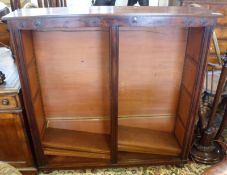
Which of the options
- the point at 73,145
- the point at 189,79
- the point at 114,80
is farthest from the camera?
the point at 73,145

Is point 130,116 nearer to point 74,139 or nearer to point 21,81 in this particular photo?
point 74,139

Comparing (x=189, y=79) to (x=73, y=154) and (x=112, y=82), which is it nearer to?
(x=112, y=82)

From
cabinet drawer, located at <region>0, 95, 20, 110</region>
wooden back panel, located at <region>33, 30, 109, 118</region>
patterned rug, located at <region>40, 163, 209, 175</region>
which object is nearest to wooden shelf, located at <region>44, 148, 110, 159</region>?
patterned rug, located at <region>40, 163, 209, 175</region>

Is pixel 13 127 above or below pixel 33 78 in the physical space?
below

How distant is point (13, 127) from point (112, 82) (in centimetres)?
69

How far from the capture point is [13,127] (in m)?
1.39

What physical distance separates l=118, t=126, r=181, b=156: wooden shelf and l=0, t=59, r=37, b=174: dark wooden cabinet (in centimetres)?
65

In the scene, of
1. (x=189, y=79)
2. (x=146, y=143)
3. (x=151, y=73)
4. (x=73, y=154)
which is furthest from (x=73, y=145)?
(x=189, y=79)

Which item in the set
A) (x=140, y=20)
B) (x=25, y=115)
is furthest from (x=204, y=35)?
(x=25, y=115)

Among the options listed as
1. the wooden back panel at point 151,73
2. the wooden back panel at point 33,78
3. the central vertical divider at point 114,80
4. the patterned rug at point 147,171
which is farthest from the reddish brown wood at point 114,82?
the wooden back panel at point 33,78

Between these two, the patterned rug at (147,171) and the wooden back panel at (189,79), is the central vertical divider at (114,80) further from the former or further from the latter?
the wooden back panel at (189,79)

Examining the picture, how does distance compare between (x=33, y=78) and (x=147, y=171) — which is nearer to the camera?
(x=33, y=78)

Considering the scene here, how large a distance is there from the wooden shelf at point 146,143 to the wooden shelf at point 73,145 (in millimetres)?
132

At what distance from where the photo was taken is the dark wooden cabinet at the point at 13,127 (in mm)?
1305
